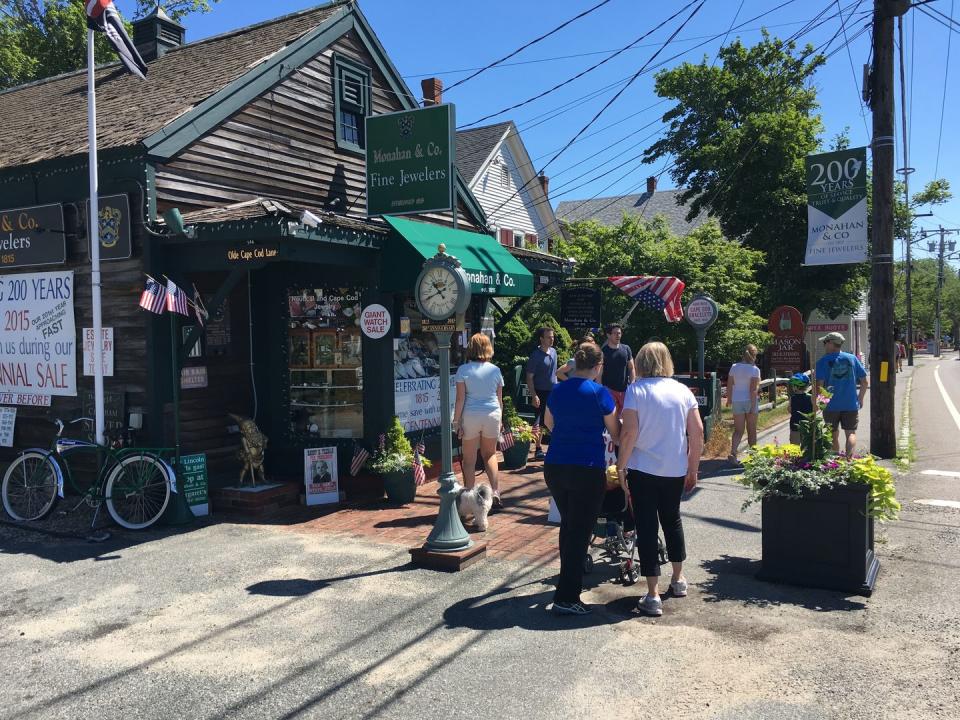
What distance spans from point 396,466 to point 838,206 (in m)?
7.89

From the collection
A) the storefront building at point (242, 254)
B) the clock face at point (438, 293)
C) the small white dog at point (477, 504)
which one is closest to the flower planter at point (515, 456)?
the storefront building at point (242, 254)

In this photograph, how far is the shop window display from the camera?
30.3ft

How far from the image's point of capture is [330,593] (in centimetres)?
565

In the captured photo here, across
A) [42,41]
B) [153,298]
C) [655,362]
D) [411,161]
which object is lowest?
[655,362]

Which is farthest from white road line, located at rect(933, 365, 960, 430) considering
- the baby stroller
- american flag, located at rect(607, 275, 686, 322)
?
the baby stroller

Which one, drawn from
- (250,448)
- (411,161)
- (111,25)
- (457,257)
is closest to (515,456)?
(457,257)

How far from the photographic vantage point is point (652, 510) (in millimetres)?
5117

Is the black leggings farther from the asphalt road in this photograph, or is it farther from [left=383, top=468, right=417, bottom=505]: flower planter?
[left=383, top=468, right=417, bottom=505]: flower planter

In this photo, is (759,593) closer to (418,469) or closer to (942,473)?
(418,469)

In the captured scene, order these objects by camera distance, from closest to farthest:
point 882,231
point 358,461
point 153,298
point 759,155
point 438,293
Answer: point 438,293 → point 153,298 → point 358,461 → point 882,231 → point 759,155

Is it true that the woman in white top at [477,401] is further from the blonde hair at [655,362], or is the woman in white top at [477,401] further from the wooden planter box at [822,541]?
the wooden planter box at [822,541]

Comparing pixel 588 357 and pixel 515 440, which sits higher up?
pixel 588 357

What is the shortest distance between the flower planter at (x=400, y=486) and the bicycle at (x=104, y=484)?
227 cm

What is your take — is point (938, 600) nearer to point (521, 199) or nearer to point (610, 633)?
point (610, 633)
